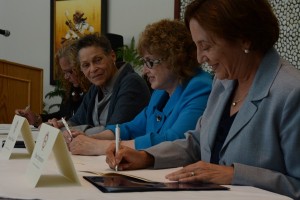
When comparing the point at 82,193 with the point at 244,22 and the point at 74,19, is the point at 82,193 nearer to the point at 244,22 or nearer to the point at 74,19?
the point at 244,22

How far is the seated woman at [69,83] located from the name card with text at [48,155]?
82.8 inches

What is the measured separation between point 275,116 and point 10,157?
2.99 feet

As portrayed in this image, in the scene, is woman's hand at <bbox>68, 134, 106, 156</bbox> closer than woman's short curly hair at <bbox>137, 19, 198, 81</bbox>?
Yes

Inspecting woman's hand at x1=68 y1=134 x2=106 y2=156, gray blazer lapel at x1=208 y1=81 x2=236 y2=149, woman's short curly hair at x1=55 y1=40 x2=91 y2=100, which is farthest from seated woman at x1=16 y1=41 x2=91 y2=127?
gray blazer lapel at x1=208 y1=81 x2=236 y2=149

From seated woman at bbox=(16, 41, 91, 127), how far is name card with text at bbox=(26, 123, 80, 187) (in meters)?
2.10

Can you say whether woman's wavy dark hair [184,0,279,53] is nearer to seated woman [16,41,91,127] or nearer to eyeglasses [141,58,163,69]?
eyeglasses [141,58,163,69]

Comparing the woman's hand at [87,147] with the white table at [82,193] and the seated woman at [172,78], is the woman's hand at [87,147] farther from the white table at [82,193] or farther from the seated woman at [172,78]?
the white table at [82,193]

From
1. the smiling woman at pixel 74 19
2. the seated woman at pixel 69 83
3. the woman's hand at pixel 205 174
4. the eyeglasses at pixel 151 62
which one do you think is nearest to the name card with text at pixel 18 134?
the woman's hand at pixel 205 174

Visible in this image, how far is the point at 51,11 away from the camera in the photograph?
6.08 metres

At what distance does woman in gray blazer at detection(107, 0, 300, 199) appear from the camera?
1.40 m

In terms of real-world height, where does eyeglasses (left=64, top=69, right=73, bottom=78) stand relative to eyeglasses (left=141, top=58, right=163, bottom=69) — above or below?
below

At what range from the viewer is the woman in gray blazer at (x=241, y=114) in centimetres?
140

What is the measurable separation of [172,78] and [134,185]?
45.2 inches

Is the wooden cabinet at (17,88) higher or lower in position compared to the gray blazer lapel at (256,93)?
lower
